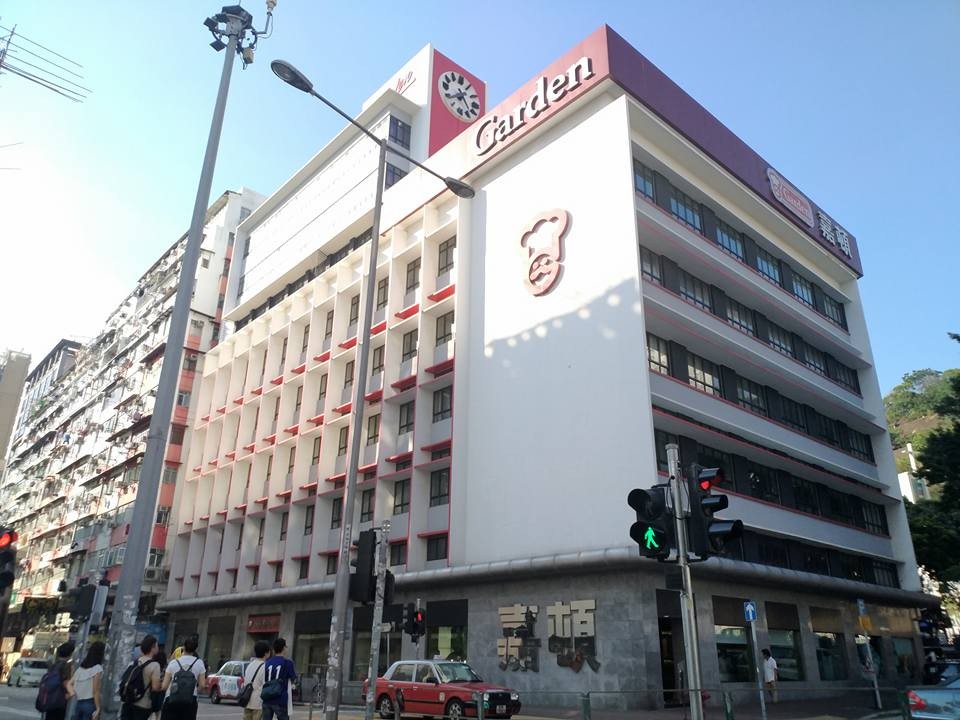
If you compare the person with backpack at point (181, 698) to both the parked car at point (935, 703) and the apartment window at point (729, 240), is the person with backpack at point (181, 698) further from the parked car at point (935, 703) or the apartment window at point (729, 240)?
the apartment window at point (729, 240)

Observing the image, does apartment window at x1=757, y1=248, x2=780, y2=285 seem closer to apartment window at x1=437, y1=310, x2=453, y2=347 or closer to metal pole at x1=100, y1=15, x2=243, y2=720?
apartment window at x1=437, y1=310, x2=453, y2=347

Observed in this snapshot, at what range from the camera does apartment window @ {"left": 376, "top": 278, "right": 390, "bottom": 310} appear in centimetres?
3531

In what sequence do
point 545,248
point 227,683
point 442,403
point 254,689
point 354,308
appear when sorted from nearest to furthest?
point 254,689
point 227,683
point 545,248
point 442,403
point 354,308

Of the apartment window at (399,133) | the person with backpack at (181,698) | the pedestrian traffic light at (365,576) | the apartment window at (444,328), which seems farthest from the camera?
the apartment window at (399,133)

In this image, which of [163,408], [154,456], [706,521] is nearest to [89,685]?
[154,456]

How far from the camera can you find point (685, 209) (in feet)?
97.0

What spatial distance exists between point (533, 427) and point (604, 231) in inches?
288

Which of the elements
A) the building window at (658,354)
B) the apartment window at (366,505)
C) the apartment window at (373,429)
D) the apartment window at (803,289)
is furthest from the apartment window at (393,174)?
the apartment window at (803,289)

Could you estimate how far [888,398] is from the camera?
374 feet

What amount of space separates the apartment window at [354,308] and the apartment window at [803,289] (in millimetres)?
21932

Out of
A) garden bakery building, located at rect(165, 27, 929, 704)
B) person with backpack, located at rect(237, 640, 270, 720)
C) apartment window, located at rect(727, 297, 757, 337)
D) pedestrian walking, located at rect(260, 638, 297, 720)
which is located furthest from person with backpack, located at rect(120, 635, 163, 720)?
apartment window, located at rect(727, 297, 757, 337)

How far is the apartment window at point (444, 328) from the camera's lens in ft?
102

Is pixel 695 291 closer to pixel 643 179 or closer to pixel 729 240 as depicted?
pixel 729 240

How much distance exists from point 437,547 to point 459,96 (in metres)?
28.5
